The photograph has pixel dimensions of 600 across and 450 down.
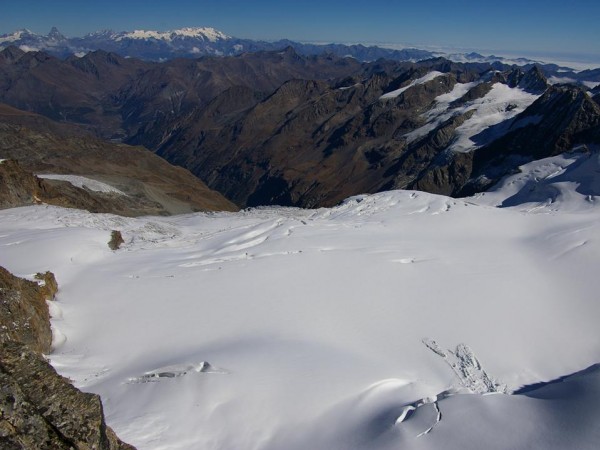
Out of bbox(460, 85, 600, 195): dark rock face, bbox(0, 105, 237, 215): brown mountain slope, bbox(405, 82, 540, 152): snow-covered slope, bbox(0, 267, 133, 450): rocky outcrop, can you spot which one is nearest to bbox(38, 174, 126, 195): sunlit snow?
bbox(0, 105, 237, 215): brown mountain slope

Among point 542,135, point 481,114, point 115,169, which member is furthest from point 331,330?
point 481,114

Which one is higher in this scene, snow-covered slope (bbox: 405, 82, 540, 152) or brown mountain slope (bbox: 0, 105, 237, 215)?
snow-covered slope (bbox: 405, 82, 540, 152)

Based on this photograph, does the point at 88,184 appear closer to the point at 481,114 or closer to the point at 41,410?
Result: the point at 41,410

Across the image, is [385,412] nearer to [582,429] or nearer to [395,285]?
[582,429]

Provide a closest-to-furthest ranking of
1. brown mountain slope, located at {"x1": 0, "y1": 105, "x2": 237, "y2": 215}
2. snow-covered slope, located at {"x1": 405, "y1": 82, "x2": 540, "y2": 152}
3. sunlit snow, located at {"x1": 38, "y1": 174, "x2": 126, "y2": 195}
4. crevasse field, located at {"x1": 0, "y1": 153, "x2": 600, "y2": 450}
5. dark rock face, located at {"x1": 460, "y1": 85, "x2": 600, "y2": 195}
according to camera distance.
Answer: crevasse field, located at {"x1": 0, "y1": 153, "x2": 600, "y2": 450}, sunlit snow, located at {"x1": 38, "y1": 174, "x2": 126, "y2": 195}, brown mountain slope, located at {"x1": 0, "y1": 105, "x2": 237, "y2": 215}, dark rock face, located at {"x1": 460, "y1": 85, "x2": 600, "y2": 195}, snow-covered slope, located at {"x1": 405, "y1": 82, "x2": 540, "y2": 152}

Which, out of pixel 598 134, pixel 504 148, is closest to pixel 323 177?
pixel 504 148

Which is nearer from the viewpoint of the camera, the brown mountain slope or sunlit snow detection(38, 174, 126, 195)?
sunlit snow detection(38, 174, 126, 195)

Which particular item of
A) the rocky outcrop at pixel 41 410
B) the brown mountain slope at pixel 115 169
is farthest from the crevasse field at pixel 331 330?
the brown mountain slope at pixel 115 169

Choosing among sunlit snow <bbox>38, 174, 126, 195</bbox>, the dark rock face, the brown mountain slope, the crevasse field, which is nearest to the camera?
the crevasse field

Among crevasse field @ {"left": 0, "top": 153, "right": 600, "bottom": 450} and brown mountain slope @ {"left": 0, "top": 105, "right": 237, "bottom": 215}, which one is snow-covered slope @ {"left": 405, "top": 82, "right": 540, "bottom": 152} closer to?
brown mountain slope @ {"left": 0, "top": 105, "right": 237, "bottom": 215}

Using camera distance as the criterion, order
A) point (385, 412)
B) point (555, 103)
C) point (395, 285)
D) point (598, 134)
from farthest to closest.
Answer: point (555, 103), point (598, 134), point (395, 285), point (385, 412)
